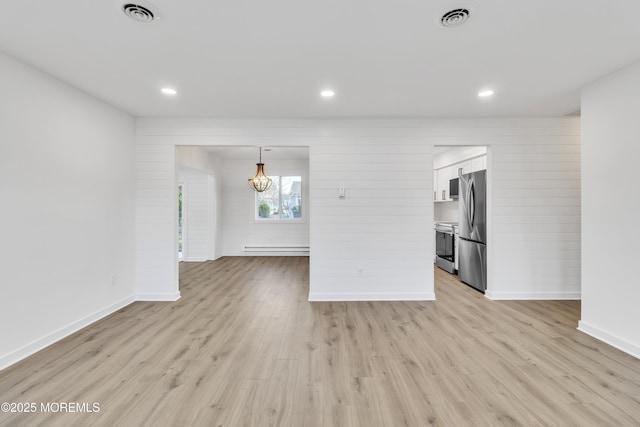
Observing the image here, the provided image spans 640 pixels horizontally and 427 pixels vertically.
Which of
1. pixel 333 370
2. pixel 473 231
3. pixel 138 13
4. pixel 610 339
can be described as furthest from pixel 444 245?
pixel 138 13

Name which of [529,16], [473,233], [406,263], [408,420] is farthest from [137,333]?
[473,233]

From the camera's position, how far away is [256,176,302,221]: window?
322 inches

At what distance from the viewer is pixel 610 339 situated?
9.27 feet

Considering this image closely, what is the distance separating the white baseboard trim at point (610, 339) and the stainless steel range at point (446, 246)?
262cm

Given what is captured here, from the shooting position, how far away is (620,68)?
2.74m

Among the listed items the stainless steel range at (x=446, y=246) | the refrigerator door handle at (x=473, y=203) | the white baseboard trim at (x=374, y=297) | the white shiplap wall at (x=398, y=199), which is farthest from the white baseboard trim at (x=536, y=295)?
the stainless steel range at (x=446, y=246)

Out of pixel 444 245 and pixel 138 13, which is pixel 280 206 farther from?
pixel 138 13

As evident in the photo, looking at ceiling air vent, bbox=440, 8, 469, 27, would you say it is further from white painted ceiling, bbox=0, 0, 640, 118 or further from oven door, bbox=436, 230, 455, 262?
oven door, bbox=436, 230, 455, 262

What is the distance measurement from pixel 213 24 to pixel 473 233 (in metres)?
4.49

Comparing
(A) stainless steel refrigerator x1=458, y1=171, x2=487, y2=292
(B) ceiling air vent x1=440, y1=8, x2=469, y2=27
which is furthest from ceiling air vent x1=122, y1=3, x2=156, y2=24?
(A) stainless steel refrigerator x1=458, y1=171, x2=487, y2=292

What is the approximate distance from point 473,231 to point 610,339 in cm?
215

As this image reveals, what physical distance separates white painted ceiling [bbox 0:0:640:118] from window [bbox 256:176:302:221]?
15.1 feet

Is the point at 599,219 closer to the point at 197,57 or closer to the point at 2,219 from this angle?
the point at 197,57

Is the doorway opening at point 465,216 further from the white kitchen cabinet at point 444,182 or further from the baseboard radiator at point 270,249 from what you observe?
the baseboard radiator at point 270,249
